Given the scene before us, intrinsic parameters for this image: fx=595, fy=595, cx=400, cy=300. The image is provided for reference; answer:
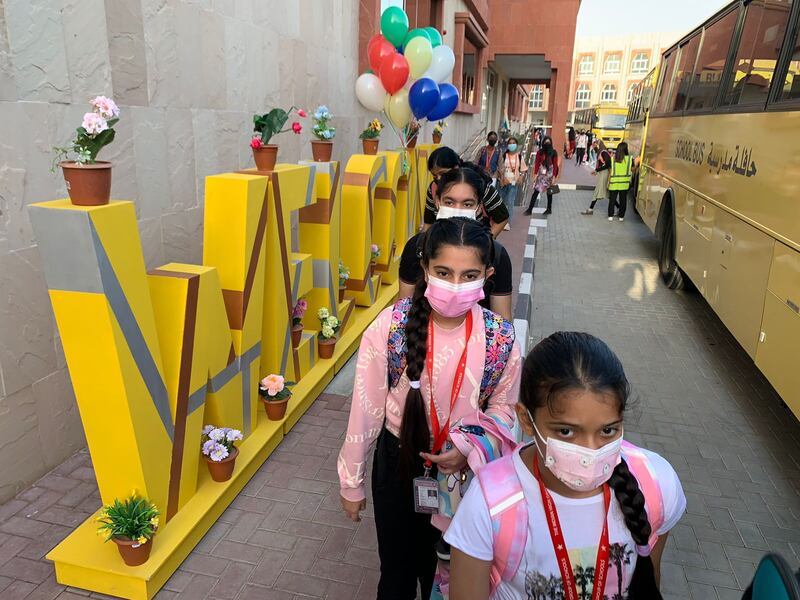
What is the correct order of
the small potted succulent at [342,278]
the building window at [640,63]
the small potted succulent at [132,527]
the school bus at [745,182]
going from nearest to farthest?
the small potted succulent at [132,527]
the school bus at [745,182]
the small potted succulent at [342,278]
the building window at [640,63]

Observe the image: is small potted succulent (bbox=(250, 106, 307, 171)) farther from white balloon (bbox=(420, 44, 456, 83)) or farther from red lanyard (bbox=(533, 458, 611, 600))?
white balloon (bbox=(420, 44, 456, 83))

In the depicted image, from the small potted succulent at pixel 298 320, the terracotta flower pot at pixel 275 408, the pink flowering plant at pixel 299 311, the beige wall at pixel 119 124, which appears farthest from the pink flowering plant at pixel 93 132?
the pink flowering plant at pixel 299 311

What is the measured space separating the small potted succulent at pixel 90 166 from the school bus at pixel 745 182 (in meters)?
4.32

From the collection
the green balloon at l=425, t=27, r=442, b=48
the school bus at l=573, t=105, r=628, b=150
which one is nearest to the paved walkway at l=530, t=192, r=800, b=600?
the green balloon at l=425, t=27, r=442, b=48

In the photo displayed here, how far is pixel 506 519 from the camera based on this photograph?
4.84 ft

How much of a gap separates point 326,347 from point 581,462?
3.97 meters

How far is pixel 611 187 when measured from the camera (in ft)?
45.1

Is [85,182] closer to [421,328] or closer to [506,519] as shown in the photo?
[421,328]

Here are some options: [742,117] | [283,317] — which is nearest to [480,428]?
→ [283,317]

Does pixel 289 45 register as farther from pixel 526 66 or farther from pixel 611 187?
pixel 526 66

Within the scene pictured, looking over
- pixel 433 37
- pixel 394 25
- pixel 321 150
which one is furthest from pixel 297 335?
pixel 433 37

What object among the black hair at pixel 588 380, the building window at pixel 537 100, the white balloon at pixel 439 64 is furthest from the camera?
the building window at pixel 537 100

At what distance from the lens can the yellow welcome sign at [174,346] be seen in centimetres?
253

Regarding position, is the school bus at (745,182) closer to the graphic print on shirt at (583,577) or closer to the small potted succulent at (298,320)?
the graphic print on shirt at (583,577)
